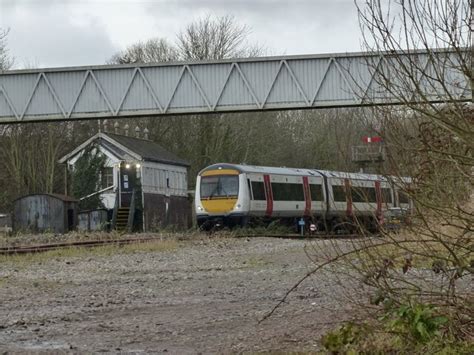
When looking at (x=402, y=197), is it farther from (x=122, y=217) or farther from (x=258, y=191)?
(x=122, y=217)

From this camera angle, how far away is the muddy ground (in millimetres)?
8875

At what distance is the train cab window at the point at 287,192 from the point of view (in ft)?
125

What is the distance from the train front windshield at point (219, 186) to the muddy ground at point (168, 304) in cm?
1368

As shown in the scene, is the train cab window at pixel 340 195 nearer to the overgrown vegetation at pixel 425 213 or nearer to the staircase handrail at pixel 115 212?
the overgrown vegetation at pixel 425 213

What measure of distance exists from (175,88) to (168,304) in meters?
21.3

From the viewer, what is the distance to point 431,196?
7.20 m

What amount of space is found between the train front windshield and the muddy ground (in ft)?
44.9

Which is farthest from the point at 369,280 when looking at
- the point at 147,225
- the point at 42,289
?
the point at 147,225

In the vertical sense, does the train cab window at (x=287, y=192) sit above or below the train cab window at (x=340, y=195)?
above

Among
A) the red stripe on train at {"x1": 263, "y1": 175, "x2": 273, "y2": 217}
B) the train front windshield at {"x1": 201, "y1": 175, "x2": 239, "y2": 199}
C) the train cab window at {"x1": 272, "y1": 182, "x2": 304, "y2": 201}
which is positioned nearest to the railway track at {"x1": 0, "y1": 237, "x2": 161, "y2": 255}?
the train front windshield at {"x1": 201, "y1": 175, "x2": 239, "y2": 199}

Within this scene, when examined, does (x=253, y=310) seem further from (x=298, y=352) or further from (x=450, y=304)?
(x=450, y=304)

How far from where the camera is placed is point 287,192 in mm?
38531

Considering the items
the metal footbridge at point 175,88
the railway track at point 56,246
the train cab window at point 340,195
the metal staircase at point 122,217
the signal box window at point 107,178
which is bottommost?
the railway track at point 56,246

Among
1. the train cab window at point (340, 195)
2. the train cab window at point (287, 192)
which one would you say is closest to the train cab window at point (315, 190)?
the train cab window at point (287, 192)
